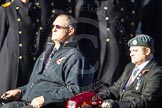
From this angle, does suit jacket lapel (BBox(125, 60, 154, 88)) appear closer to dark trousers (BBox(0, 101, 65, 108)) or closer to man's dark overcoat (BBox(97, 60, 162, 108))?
man's dark overcoat (BBox(97, 60, 162, 108))

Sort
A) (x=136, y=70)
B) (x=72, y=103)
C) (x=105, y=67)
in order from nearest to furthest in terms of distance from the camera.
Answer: (x=72, y=103) < (x=136, y=70) < (x=105, y=67)

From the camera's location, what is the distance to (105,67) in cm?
837

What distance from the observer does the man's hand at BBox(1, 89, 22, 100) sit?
24.9ft

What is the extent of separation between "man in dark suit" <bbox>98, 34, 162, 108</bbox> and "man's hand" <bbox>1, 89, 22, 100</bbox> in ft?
2.64

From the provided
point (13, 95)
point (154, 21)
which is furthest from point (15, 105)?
point (154, 21)

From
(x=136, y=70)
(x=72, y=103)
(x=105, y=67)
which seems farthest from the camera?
(x=105, y=67)

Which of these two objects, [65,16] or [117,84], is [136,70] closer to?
[117,84]

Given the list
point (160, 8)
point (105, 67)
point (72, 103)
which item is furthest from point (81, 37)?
point (72, 103)

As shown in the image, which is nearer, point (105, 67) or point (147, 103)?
point (147, 103)

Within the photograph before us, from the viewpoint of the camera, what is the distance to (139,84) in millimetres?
7223

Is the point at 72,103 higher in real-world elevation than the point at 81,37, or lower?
lower

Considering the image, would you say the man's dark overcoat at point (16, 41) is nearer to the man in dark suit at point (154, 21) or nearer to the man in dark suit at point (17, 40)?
the man in dark suit at point (17, 40)

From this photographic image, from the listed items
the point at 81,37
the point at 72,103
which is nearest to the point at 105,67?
the point at 81,37

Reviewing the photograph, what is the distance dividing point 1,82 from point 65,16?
1.26 metres
